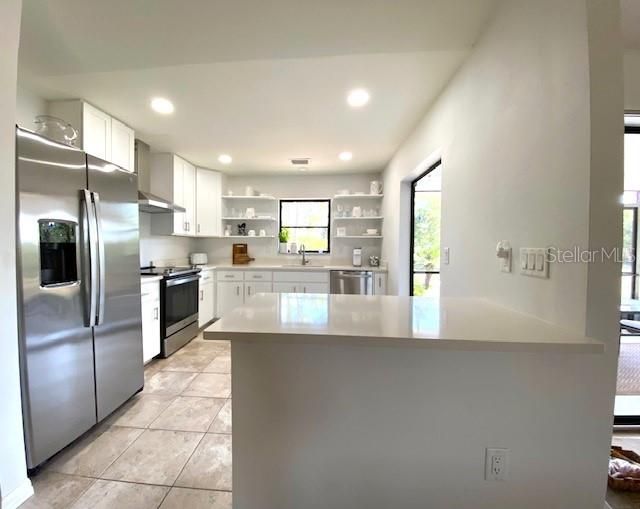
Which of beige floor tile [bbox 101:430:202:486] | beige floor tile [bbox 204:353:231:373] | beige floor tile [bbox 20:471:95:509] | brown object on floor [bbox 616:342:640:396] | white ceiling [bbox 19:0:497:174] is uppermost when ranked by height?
white ceiling [bbox 19:0:497:174]

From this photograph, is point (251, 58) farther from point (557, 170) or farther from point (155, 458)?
point (155, 458)

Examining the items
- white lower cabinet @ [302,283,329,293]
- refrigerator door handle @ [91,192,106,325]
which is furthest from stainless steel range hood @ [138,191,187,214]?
white lower cabinet @ [302,283,329,293]

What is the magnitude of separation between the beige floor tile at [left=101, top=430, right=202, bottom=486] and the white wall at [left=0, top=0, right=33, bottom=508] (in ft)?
1.34

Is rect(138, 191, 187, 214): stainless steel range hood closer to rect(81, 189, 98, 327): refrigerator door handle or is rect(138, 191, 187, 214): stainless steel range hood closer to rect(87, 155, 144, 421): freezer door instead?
rect(87, 155, 144, 421): freezer door

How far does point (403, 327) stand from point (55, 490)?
1.94 meters

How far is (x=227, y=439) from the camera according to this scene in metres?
1.81

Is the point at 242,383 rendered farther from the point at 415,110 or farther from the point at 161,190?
the point at 161,190

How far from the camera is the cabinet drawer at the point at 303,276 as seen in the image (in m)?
4.29

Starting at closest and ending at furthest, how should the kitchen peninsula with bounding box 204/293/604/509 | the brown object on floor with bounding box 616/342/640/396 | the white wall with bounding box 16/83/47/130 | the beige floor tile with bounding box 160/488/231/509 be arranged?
the kitchen peninsula with bounding box 204/293/604/509, the beige floor tile with bounding box 160/488/231/509, the white wall with bounding box 16/83/47/130, the brown object on floor with bounding box 616/342/640/396

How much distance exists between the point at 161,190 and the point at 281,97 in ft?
7.59

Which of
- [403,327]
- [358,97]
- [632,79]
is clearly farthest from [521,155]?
[358,97]

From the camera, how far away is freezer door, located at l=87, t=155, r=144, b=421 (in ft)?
6.14

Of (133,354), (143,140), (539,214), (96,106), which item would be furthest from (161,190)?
(539,214)

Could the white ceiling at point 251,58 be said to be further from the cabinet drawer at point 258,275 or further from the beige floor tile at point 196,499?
the beige floor tile at point 196,499
